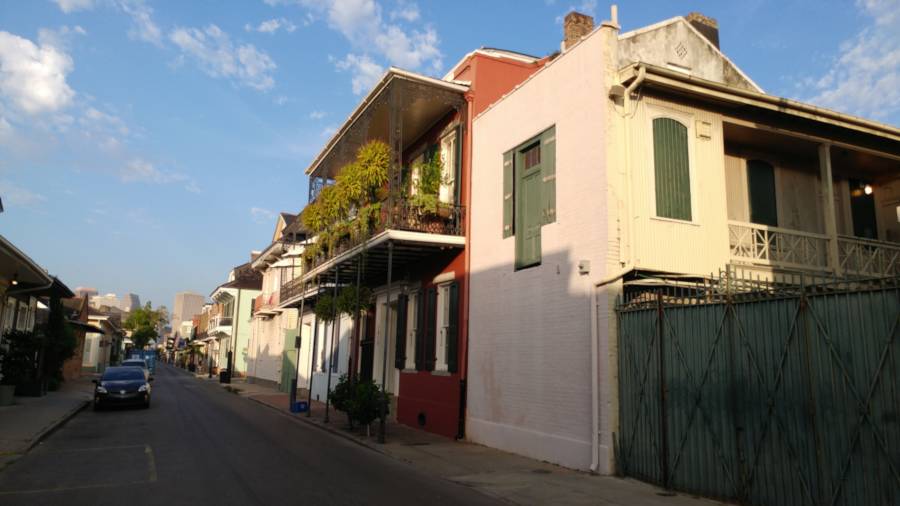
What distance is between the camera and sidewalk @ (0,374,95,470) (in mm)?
11497

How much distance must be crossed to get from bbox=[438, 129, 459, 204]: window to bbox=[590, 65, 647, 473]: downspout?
5.77 m

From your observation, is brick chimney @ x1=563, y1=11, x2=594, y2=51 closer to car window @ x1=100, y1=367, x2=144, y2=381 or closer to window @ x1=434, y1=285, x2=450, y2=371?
window @ x1=434, y1=285, x2=450, y2=371

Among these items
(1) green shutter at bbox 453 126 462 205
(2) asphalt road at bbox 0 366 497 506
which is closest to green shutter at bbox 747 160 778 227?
(1) green shutter at bbox 453 126 462 205

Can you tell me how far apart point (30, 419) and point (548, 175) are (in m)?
14.0

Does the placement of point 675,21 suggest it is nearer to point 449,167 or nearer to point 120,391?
point 449,167

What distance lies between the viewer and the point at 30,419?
51.2ft

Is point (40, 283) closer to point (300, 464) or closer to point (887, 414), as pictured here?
point (300, 464)

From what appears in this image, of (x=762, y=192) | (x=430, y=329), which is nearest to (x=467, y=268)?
(x=430, y=329)

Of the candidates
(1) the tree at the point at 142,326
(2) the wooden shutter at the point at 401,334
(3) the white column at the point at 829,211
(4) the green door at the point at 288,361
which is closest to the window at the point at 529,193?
(3) the white column at the point at 829,211

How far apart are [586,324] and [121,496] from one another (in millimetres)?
6996

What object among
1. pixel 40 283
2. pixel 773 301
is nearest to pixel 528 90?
pixel 773 301

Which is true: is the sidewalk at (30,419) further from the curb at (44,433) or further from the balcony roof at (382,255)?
the balcony roof at (382,255)

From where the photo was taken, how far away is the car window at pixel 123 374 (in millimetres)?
20469

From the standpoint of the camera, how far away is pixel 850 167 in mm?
14734
